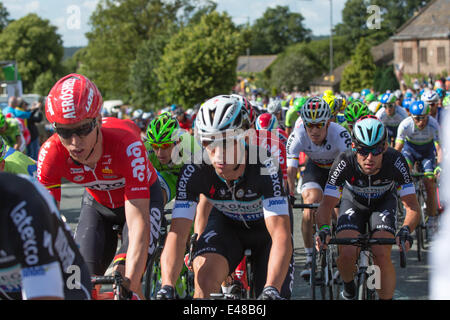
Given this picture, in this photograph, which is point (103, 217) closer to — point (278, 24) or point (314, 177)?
point (314, 177)

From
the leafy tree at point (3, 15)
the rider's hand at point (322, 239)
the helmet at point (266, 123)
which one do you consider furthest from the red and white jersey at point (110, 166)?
the leafy tree at point (3, 15)

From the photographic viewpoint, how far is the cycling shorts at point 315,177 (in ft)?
24.1

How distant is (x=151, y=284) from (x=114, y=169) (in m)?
1.48

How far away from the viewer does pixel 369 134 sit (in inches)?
207

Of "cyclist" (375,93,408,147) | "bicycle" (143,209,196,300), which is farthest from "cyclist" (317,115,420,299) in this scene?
"cyclist" (375,93,408,147)

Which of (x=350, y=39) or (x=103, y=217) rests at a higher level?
(x=350, y=39)

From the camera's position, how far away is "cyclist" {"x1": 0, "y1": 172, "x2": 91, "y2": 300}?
83.6 inches

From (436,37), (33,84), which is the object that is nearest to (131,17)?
(33,84)

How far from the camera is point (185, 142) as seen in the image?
627cm

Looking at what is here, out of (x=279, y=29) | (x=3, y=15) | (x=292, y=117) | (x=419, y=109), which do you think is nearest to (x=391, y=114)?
(x=292, y=117)

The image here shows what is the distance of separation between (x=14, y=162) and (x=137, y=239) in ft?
8.28

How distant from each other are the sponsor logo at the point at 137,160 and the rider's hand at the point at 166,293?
74 cm

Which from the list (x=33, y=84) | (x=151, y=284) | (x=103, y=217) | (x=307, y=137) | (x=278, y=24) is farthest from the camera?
(x=278, y=24)
